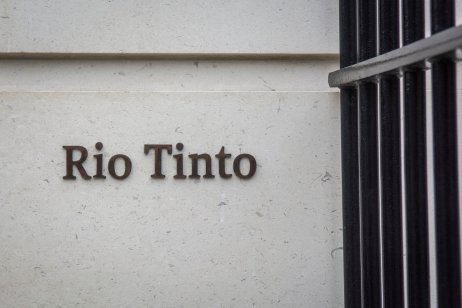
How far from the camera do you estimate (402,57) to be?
1686mm

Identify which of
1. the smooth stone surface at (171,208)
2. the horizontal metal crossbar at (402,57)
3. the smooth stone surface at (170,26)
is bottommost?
the smooth stone surface at (171,208)

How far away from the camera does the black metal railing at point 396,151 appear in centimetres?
159

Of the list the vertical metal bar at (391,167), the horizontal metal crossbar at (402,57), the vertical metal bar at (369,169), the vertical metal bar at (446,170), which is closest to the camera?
the horizontal metal crossbar at (402,57)

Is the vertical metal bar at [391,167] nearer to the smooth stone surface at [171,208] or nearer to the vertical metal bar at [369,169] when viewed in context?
the vertical metal bar at [369,169]

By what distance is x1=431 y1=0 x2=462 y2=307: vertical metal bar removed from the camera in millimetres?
1569

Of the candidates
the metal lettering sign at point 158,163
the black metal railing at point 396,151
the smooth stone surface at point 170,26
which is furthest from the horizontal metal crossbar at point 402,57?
the metal lettering sign at point 158,163

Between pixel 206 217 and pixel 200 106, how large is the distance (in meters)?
0.45

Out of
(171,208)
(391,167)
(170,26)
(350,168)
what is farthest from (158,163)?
(391,167)

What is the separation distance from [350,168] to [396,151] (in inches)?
12.1

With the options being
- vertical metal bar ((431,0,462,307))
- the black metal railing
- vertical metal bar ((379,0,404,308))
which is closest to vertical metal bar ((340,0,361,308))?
the black metal railing

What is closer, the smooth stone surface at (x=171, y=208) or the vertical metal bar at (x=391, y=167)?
the vertical metal bar at (x=391, y=167)

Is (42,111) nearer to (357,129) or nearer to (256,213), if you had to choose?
(256,213)

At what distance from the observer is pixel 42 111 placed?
2.37 meters

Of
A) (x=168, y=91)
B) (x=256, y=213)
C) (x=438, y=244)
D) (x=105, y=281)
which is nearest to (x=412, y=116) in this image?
(x=438, y=244)
